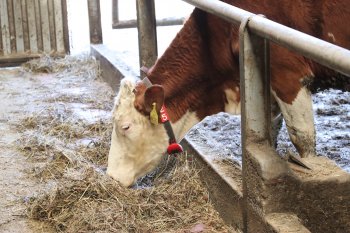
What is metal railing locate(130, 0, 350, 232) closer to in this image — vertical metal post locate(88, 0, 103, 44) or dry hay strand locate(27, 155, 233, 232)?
dry hay strand locate(27, 155, 233, 232)

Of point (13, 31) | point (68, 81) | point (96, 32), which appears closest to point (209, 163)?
point (68, 81)

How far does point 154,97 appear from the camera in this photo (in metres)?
3.82

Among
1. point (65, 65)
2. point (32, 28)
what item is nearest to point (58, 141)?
point (65, 65)

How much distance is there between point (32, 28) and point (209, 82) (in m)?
4.85

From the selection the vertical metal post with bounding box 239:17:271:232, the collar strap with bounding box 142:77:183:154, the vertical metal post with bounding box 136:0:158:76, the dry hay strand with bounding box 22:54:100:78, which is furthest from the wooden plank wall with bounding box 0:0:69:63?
the vertical metal post with bounding box 239:17:271:232

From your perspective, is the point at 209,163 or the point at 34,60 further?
the point at 34,60

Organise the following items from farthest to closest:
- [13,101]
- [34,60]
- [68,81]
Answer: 1. [34,60]
2. [68,81]
3. [13,101]

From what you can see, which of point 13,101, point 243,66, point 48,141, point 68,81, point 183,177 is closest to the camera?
point 243,66

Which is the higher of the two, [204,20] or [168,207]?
[204,20]

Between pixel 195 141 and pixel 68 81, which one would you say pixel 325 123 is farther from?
pixel 68 81

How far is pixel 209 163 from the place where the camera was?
379cm

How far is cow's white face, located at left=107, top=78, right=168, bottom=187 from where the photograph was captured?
3984mm

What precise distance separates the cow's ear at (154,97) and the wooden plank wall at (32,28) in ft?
16.0

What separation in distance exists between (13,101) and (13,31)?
7.33 ft
